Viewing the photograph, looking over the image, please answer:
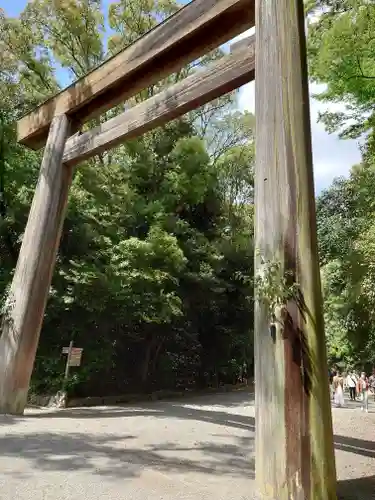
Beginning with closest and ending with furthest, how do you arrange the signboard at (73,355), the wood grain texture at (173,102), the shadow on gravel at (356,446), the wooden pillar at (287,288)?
the wooden pillar at (287,288) → the wood grain texture at (173,102) → the shadow on gravel at (356,446) → the signboard at (73,355)

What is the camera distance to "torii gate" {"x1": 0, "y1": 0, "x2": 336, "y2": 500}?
10.4 ft

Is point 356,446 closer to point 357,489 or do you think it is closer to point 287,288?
point 357,489

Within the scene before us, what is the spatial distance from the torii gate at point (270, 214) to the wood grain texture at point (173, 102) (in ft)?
0.05

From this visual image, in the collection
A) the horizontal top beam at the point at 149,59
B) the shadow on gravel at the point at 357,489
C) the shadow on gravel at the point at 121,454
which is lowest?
the shadow on gravel at the point at 357,489

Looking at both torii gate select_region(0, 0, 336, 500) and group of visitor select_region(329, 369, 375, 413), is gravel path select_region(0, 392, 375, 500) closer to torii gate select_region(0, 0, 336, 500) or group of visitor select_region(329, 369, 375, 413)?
torii gate select_region(0, 0, 336, 500)

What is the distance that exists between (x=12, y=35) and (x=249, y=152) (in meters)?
9.18

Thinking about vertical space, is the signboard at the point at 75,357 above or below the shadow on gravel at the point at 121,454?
above

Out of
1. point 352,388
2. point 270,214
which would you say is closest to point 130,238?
point 270,214

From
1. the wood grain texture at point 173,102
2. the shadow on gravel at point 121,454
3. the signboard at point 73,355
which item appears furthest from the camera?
the signboard at point 73,355

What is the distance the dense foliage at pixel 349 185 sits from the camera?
26.5ft

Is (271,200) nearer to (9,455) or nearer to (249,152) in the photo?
(9,455)

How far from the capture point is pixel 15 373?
6785 millimetres

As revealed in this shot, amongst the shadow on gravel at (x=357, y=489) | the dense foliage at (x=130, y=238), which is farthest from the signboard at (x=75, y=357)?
the shadow on gravel at (x=357, y=489)

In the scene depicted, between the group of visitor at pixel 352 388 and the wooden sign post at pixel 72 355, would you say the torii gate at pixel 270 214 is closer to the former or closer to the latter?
the wooden sign post at pixel 72 355
